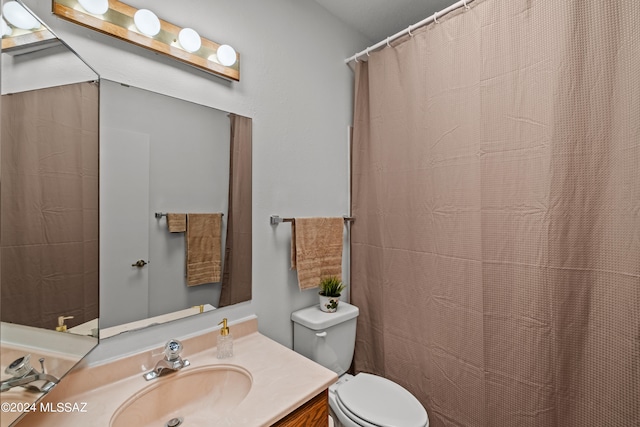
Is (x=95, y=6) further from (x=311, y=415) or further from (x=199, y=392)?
(x=311, y=415)

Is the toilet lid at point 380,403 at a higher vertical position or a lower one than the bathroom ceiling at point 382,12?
lower

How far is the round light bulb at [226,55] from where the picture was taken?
119 cm

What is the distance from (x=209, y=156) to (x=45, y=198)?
1.93 feet

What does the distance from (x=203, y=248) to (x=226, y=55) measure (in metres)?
0.83

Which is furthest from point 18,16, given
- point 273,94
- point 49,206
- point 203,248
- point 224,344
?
point 224,344

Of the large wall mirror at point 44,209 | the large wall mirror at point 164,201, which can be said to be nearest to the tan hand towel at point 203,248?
the large wall mirror at point 164,201

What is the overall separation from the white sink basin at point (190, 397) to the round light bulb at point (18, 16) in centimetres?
100

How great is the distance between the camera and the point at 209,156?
120cm

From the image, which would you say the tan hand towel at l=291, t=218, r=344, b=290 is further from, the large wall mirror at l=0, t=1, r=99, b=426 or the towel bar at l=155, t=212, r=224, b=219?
the large wall mirror at l=0, t=1, r=99, b=426

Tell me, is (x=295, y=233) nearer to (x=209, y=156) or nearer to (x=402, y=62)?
(x=209, y=156)

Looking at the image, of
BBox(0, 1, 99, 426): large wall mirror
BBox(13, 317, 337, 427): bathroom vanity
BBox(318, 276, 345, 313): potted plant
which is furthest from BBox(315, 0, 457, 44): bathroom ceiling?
BBox(13, 317, 337, 427): bathroom vanity

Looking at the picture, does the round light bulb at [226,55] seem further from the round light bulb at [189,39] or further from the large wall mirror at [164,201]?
the large wall mirror at [164,201]

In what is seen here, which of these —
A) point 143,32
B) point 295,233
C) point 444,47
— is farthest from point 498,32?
point 143,32

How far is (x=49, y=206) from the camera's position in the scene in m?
0.70
